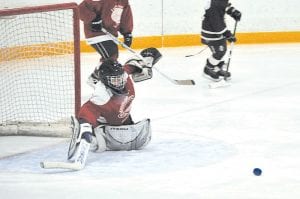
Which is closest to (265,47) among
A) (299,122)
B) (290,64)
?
(290,64)

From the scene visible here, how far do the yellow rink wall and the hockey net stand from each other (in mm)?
1256

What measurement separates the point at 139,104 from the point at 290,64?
2.21 meters

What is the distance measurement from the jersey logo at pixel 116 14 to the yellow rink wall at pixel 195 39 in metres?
2.73

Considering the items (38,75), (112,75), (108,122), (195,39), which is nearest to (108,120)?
(108,122)

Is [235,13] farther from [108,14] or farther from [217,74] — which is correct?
[108,14]

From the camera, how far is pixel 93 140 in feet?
11.0

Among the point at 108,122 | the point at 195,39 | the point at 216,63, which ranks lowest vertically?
the point at 195,39

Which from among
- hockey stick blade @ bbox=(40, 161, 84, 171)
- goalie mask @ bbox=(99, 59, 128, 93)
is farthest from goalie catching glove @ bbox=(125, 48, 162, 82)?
hockey stick blade @ bbox=(40, 161, 84, 171)

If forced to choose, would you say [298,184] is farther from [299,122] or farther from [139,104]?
[139,104]

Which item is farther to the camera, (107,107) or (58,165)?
(107,107)

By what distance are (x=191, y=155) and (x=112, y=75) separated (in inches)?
22.7

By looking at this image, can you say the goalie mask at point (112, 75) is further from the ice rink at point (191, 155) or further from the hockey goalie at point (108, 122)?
the ice rink at point (191, 155)

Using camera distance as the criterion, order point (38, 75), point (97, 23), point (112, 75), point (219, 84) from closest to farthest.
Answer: point (112, 75)
point (97, 23)
point (38, 75)
point (219, 84)

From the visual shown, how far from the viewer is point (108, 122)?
3.41 metres
